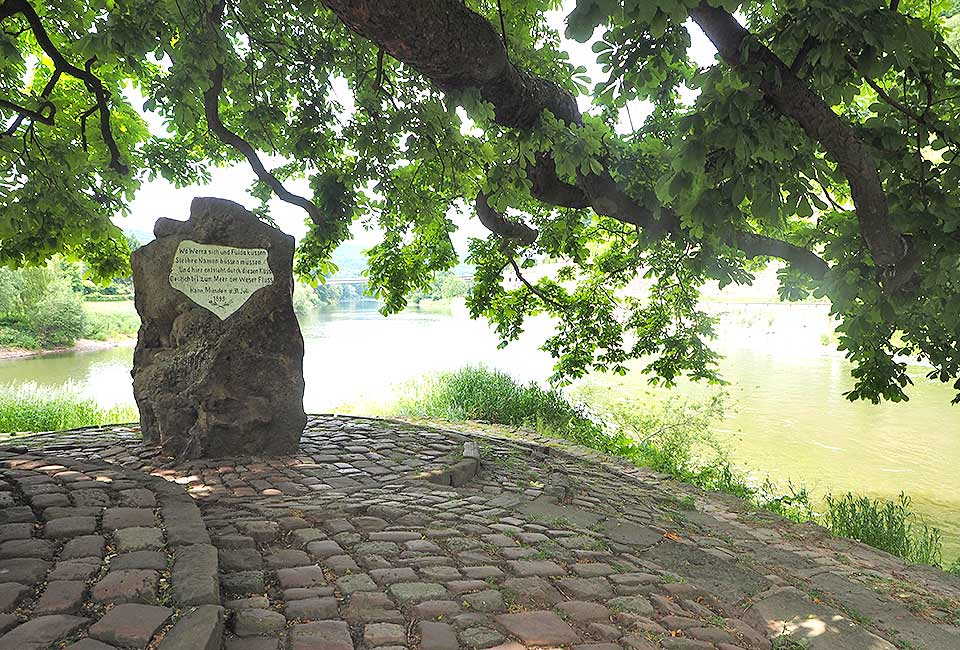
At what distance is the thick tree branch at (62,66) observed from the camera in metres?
4.36

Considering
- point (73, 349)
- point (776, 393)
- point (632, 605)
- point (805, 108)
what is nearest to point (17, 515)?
point (632, 605)

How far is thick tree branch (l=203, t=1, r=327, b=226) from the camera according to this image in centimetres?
550

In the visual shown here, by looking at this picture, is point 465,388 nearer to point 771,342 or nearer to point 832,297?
point 832,297

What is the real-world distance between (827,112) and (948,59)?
1.15 meters

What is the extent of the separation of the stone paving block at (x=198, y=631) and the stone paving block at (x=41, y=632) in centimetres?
33

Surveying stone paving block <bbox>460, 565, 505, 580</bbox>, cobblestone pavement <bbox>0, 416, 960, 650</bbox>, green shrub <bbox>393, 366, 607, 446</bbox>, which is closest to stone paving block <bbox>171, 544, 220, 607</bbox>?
cobblestone pavement <bbox>0, 416, 960, 650</bbox>

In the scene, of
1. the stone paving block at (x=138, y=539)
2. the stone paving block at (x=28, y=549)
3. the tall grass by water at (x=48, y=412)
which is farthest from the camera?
the tall grass by water at (x=48, y=412)

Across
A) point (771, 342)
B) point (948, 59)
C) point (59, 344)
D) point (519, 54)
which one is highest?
point (519, 54)

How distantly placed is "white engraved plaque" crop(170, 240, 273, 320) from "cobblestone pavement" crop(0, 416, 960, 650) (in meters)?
1.43

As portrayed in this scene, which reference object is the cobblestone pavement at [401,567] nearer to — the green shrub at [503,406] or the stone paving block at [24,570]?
the stone paving block at [24,570]

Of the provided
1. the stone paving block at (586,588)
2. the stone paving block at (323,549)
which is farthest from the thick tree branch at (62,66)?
the stone paving block at (586,588)

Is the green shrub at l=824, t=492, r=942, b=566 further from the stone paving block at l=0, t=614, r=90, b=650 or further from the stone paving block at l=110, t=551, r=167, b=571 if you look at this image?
the stone paving block at l=0, t=614, r=90, b=650

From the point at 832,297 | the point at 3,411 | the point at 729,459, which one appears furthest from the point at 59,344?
the point at 832,297

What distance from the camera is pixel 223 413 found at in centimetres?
522
